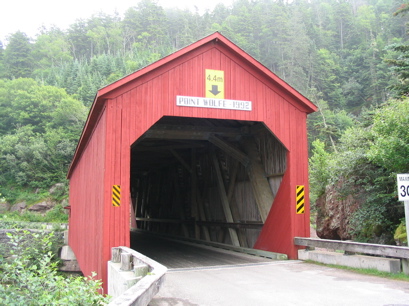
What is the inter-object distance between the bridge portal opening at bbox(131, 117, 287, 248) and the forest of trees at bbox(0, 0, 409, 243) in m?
2.10

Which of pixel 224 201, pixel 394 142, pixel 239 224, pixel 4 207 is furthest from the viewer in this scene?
pixel 4 207

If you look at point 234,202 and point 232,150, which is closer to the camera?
point 232,150

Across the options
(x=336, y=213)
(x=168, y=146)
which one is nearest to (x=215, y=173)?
(x=168, y=146)

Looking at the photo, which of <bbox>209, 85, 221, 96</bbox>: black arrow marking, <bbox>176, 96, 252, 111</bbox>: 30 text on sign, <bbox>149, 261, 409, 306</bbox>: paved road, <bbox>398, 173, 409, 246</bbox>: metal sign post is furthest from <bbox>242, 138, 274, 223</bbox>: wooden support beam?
<bbox>398, 173, 409, 246</bbox>: metal sign post

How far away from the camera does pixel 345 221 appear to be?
448 inches

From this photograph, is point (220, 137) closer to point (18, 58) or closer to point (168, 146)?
point (168, 146)

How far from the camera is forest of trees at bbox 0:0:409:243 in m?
11.1

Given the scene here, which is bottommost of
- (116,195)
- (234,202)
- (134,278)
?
(134,278)

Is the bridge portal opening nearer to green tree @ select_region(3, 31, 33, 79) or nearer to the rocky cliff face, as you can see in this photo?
the rocky cliff face

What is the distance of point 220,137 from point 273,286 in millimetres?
6869

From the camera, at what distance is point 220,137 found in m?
13.0

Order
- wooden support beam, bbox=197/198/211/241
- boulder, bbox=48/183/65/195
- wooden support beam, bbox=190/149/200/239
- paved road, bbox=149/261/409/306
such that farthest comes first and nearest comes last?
1. boulder, bbox=48/183/65/195
2. wooden support beam, bbox=190/149/200/239
3. wooden support beam, bbox=197/198/211/241
4. paved road, bbox=149/261/409/306

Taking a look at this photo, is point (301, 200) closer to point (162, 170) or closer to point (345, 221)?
point (345, 221)

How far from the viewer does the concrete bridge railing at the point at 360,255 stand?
7.07 meters
